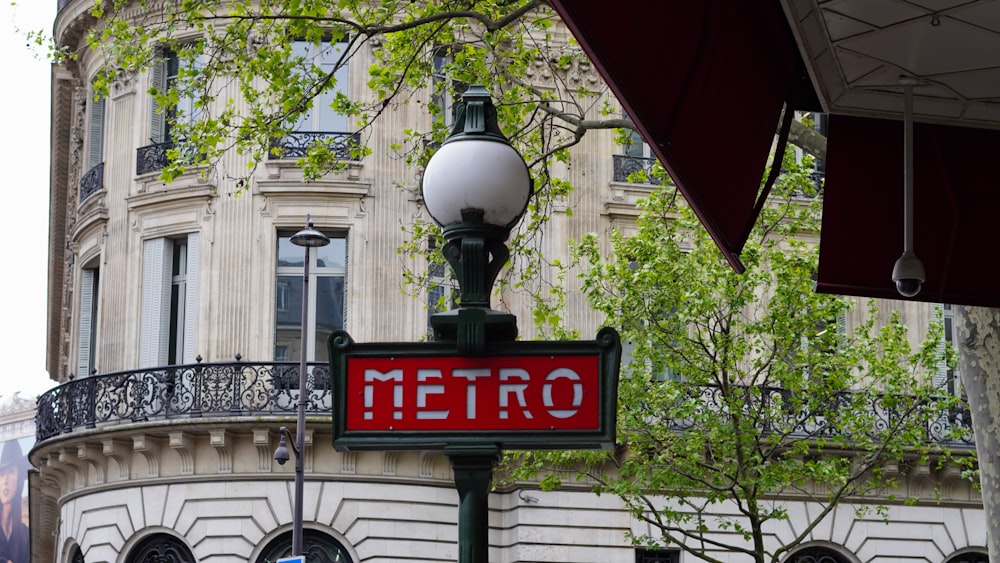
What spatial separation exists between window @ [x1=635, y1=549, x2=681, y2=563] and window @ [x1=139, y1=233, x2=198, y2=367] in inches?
336

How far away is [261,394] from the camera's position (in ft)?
92.2

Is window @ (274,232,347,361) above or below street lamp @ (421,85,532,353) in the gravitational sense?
above

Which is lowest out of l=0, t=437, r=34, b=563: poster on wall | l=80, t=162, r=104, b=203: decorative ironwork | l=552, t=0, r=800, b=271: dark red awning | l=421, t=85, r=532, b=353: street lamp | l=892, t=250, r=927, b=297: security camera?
l=0, t=437, r=34, b=563: poster on wall

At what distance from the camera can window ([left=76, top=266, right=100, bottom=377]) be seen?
104ft

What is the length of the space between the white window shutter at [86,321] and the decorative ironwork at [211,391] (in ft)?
8.90

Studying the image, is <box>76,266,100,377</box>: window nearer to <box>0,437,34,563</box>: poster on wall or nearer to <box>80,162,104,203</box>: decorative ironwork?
<box>80,162,104,203</box>: decorative ironwork

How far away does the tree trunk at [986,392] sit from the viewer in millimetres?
11305

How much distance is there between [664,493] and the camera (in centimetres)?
2392

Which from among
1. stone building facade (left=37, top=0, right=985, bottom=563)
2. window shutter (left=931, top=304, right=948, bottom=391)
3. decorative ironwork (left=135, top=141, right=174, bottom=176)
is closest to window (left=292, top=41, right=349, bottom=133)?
stone building facade (left=37, top=0, right=985, bottom=563)

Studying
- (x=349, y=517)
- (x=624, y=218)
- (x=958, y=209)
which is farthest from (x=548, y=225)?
(x=958, y=209)

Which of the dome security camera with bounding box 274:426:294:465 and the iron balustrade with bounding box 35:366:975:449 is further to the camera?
the iron balustrade with bounding box 35:366:975:449

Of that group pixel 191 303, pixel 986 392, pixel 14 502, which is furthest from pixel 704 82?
pixel 14 502

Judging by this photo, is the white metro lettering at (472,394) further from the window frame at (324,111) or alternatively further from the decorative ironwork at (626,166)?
the decorative ironwork at (626,166)

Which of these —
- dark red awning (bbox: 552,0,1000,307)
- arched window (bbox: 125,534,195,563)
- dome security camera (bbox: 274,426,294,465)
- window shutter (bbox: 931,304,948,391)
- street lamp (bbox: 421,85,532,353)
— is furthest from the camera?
arched window (bbox: 125,534,195,563)
